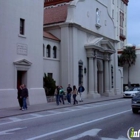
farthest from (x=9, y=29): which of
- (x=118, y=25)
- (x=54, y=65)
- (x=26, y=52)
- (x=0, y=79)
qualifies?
(x=118, y=25)

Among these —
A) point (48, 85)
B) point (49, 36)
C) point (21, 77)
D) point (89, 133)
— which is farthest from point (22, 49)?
point (89, 133)

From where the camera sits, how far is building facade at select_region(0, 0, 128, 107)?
21.4m

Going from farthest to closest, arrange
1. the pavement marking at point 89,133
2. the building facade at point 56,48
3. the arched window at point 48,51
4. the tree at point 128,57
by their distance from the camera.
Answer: the tree at point 128,57, the arched window at point 48,51, the building facade at point 56,48, the pavement marking at point 89,133

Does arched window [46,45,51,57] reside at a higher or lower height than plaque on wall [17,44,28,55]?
higher

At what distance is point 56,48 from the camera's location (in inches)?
1195

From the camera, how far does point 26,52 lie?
23047 mm

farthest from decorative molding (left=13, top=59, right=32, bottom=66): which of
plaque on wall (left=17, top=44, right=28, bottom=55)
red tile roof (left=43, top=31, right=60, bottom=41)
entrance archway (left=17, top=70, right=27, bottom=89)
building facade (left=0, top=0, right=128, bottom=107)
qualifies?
red tile roof (left=43, top=31, right=60, bottom=41)

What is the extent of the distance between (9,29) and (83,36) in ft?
44.0

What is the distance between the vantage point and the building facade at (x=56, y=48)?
21422 mm

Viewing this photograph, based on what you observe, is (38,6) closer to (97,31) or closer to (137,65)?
(97,31)

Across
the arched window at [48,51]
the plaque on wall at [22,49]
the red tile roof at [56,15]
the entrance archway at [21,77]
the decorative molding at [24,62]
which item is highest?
the red tile roof at [56,15]

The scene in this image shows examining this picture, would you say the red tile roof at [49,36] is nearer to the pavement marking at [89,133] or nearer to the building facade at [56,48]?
the building facade at [56,48]

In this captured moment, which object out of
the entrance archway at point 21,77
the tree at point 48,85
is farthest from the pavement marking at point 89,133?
the tree at point 48,85

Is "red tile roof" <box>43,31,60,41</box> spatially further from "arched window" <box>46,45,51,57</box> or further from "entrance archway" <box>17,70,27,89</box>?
"entrance archway" <box>17,70,27,89</box>
